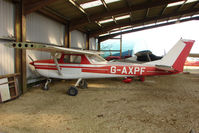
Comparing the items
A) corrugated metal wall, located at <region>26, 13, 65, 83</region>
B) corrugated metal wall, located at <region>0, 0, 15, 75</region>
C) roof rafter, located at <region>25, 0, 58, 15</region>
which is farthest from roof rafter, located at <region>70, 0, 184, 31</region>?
corrugated metal wall, located at <region>0, 0, 15, 75</region>

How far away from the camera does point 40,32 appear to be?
653 centimetres

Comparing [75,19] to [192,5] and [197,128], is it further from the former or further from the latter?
[192,5]

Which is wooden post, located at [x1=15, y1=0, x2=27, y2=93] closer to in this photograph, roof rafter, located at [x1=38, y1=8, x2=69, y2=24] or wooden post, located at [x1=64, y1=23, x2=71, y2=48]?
roof rafter, located at [x1=38, y1=8, x2=69, y2=24]

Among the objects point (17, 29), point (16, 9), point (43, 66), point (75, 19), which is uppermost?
point (75, 19)

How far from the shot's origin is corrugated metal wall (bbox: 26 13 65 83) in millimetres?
5838

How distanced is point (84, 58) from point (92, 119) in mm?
2996

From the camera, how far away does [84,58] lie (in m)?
5.46

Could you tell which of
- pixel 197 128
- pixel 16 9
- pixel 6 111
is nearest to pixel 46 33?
pixel 16 9

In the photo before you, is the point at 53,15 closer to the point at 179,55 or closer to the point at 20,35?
the point at 20,35

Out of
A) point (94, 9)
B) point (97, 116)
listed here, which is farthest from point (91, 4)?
point (97, 116)

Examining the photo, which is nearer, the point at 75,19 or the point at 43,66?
the point at 43,66

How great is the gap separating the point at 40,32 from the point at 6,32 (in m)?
2.07

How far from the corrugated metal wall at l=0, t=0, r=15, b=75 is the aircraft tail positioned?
6.53 m

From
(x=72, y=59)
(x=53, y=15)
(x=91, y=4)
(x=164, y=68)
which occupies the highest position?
(x=91, y=4)
